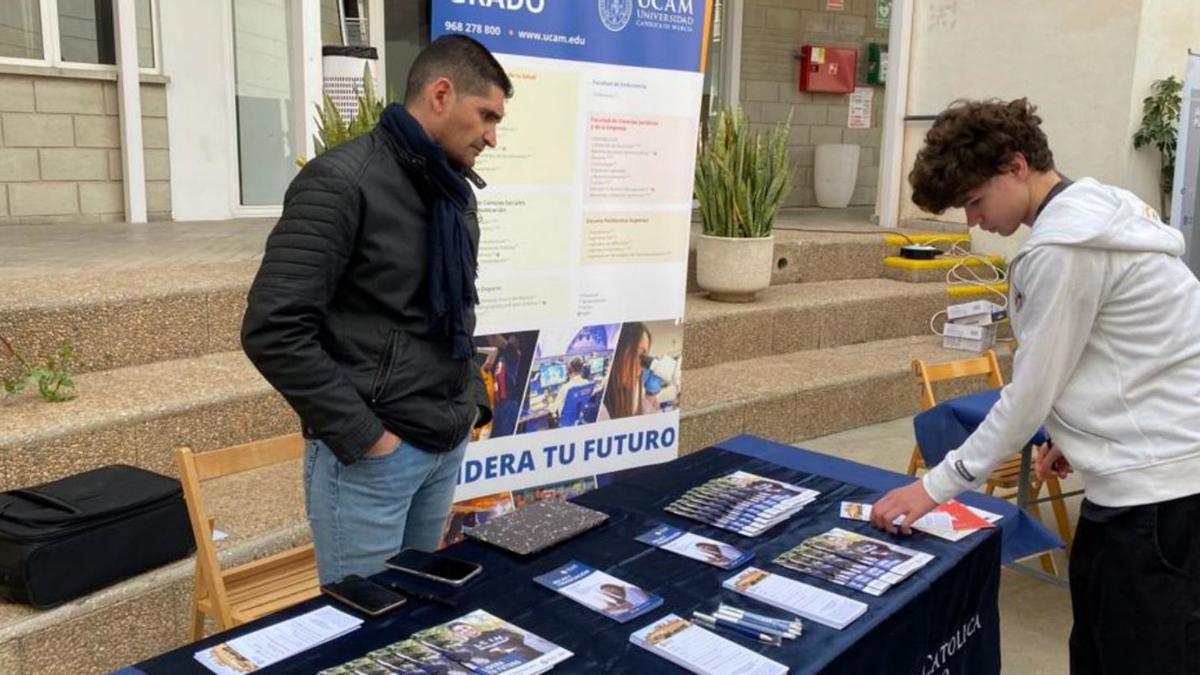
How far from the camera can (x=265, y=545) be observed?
9.03ft

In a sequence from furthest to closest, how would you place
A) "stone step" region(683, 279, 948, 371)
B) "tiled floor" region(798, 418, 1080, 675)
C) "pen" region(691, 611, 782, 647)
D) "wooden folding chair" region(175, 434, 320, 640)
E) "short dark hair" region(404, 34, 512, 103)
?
"stone step" region(683, 279, 948, 371) → "tiled floor" region(798, 418, 1080, 675) → "wooden folding chair" region(175, 434, 320, 640) → "short dark hair" region(404, 34, 512, 103) → "pen" region(691, 611, 782, 647)

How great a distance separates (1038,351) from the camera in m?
1.67

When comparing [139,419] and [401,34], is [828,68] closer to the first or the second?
[401,34]

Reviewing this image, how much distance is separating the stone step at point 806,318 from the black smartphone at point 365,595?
344 cm

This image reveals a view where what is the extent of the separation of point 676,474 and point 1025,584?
1.80m

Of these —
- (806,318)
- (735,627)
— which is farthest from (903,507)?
(806,318)

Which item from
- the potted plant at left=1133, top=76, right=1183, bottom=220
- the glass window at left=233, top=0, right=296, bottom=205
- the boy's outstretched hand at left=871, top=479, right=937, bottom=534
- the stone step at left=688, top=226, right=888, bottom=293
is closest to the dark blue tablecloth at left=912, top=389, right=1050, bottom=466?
the boy's outstretched hand at left=871, top=479, right=937, bottom=534

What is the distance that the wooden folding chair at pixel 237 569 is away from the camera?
208 centimetres

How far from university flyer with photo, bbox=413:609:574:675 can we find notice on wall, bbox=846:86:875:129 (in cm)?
894

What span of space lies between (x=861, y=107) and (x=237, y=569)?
8.60 m

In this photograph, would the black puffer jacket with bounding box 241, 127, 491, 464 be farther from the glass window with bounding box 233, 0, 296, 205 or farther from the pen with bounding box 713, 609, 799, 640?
the glass window with bounding box 233, 0, 296, 205

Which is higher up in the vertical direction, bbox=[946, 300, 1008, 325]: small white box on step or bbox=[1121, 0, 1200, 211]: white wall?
bbox=[1121, 0, 1200, 211]: white wall

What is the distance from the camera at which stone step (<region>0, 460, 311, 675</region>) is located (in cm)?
229

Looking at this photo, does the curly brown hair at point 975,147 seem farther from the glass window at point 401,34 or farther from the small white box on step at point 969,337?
the glass window at point 401,34
